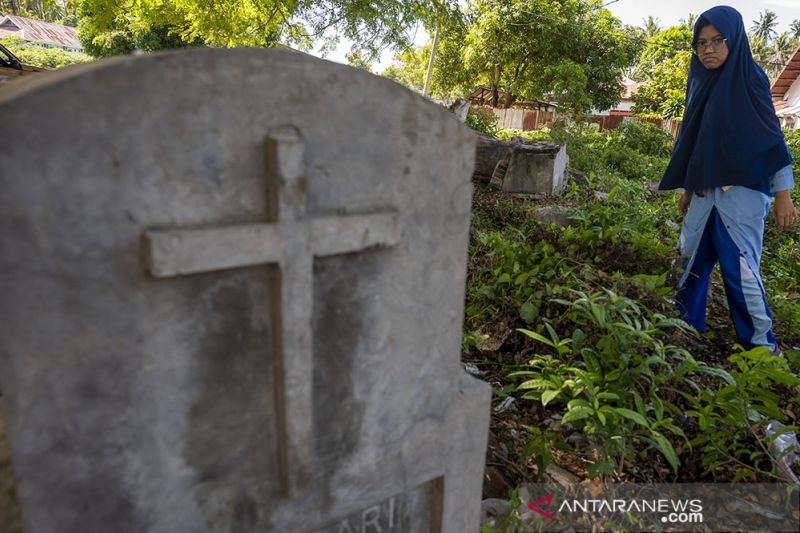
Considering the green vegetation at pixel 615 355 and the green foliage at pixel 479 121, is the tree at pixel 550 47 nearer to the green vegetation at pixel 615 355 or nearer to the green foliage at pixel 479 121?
the green foliage at pixel 479 121

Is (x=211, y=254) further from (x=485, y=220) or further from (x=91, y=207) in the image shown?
(x=485, y=220)

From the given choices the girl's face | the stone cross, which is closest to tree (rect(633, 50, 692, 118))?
the girl's face

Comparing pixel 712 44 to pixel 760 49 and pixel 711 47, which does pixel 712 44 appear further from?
pixel 760 49

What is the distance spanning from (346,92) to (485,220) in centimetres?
379

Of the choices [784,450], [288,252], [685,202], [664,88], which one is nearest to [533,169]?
[685,202]

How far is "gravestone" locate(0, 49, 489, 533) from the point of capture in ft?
2.74

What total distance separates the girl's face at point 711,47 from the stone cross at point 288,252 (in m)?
2.63

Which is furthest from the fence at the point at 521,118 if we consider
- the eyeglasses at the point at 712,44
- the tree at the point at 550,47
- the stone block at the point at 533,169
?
the eyeglasses at the point at 712,44

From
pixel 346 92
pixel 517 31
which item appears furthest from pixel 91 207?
pixel 517 31

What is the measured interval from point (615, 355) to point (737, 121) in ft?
5.17

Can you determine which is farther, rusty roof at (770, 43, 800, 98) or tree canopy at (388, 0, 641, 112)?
rusty roof at (770, 43, 800, 98)

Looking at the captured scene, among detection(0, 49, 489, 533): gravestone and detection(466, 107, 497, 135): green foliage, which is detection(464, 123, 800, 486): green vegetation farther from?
detection(466, 107, 497, 135): green foliage

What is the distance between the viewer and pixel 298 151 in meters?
0.97

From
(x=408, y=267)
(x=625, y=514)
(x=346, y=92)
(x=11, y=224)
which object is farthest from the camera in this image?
(x=625, y=514)
